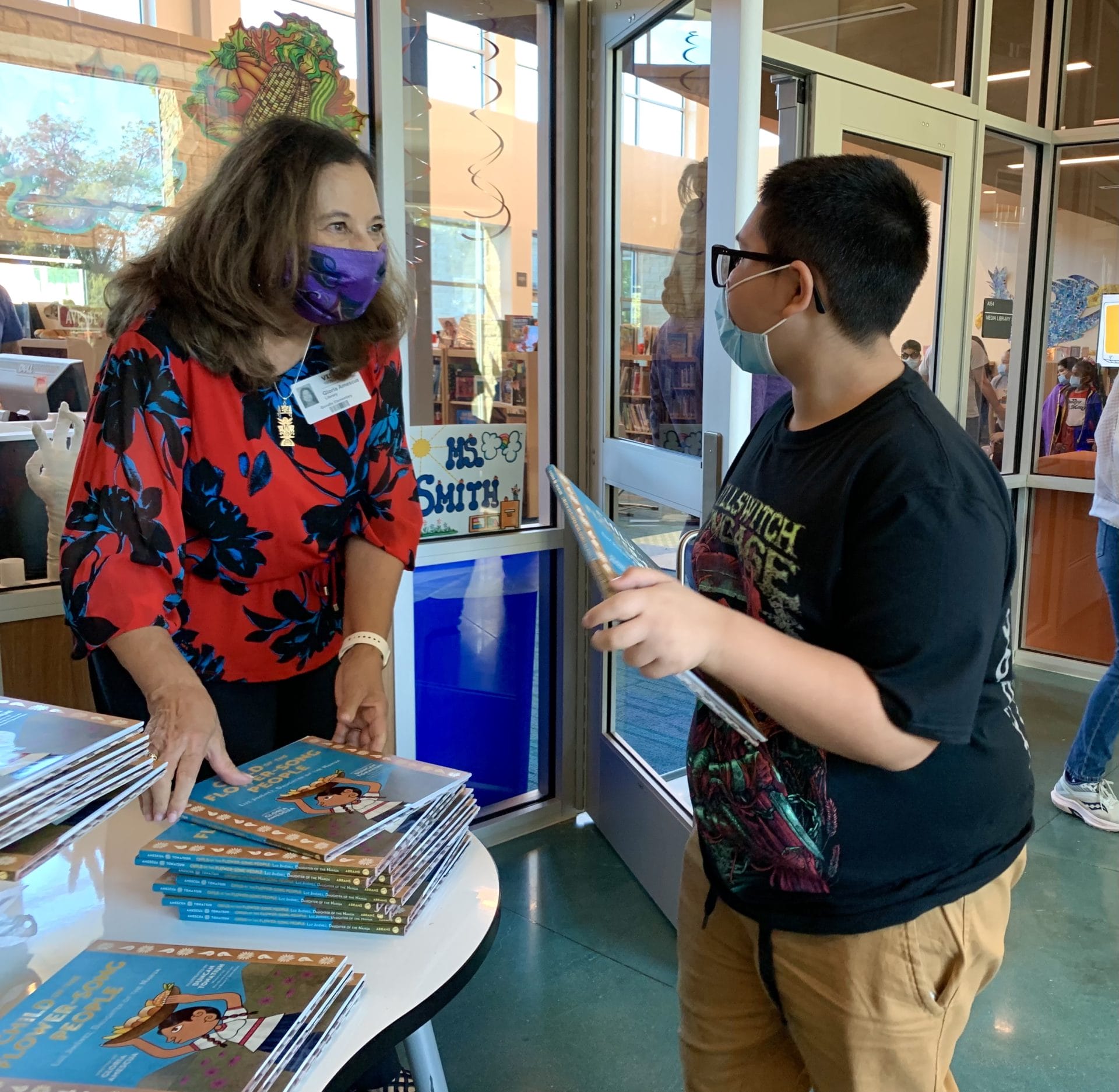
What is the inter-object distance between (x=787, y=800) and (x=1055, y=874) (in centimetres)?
216

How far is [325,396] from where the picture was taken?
Answer: 142cm

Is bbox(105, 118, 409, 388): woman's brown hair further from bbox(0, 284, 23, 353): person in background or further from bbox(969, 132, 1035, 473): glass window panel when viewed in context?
bbox(969, 132, 1035, 473): glass window panel

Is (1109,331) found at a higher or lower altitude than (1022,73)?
lower

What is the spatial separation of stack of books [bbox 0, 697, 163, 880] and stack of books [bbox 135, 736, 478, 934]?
0.45ft

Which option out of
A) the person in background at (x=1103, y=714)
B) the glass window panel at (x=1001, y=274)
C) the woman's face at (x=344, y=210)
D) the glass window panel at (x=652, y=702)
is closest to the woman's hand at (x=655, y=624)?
the woman's face at (x=344, y=210)

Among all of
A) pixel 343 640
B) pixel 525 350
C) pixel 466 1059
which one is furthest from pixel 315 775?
pixel 525 350

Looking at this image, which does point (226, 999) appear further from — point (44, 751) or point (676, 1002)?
point (676, 1002)

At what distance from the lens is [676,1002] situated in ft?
7.18

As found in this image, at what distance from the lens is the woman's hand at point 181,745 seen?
1062mm

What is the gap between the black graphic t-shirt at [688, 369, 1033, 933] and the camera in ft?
2.91

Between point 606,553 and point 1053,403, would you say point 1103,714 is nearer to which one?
point 1053,403

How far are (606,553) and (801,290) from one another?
0.43 metres

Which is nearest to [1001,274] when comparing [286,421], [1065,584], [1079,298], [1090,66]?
[1079,298]

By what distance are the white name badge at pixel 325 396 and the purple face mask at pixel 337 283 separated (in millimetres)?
93
